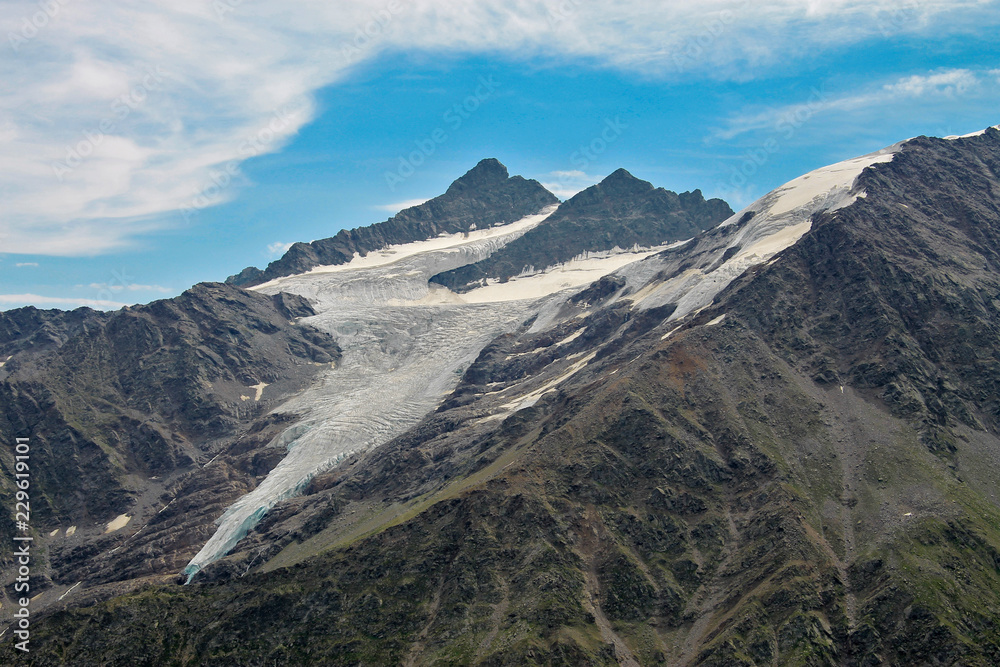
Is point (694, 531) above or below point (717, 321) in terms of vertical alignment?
below

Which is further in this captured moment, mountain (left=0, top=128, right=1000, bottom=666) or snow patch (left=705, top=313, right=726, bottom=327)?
snow patch (left=705, top=313, right=726, bottom=327)

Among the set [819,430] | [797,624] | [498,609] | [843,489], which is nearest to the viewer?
[797,624]

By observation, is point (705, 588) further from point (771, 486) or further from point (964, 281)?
point (964, 281)

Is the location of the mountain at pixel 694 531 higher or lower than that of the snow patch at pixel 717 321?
lower

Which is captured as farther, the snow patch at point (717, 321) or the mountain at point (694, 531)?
the snow patch at point (717, 321)

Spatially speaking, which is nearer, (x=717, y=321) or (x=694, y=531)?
(x=694, y=531)

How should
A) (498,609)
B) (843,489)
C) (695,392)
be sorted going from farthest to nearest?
1. (695,392)
2. (843,489)
3. (498,609)

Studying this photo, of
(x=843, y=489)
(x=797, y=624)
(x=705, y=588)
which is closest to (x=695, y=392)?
(x=843, y=489)

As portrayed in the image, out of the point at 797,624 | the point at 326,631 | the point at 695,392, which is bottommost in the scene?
the point at 797,624

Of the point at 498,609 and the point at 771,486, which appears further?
the point at 771,486

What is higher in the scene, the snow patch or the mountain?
the snow patch

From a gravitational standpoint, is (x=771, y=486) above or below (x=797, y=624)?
above
